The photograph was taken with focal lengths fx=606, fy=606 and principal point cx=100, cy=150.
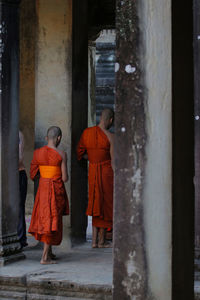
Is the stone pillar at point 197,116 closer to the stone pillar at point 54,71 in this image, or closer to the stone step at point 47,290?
the stone step at point 47,290

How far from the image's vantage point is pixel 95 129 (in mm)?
7539

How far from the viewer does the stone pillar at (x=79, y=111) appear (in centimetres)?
759

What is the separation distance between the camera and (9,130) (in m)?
6.44

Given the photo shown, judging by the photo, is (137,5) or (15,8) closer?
(137,5)

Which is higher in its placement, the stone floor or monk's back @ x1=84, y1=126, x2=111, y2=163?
monk's back @ x1=84, y1=126, x2=111, y2=163

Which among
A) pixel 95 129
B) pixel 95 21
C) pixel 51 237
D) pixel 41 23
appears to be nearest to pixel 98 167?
pixel 95 129

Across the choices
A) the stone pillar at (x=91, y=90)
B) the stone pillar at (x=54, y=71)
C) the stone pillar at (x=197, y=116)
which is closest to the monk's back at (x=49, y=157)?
the stone pillar at (x=54, y=71)

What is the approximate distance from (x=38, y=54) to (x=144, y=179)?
14.3ft

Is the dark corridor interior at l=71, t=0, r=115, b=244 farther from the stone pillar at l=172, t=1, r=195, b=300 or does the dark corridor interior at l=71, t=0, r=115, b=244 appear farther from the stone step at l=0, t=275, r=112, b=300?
the stone pillar at l=172, t=1, r=195, b=300


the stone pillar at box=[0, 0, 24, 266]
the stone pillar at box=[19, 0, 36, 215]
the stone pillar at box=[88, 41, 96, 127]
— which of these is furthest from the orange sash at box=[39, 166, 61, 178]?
the stone pillar at box=[88, 41, 96, 127]

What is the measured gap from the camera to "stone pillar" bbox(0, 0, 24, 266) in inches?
→ 251

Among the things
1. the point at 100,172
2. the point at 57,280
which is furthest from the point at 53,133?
the point at 57,280

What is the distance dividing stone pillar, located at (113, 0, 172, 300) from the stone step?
1797 millimetres

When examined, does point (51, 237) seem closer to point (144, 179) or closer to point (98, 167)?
point (98, 167)
